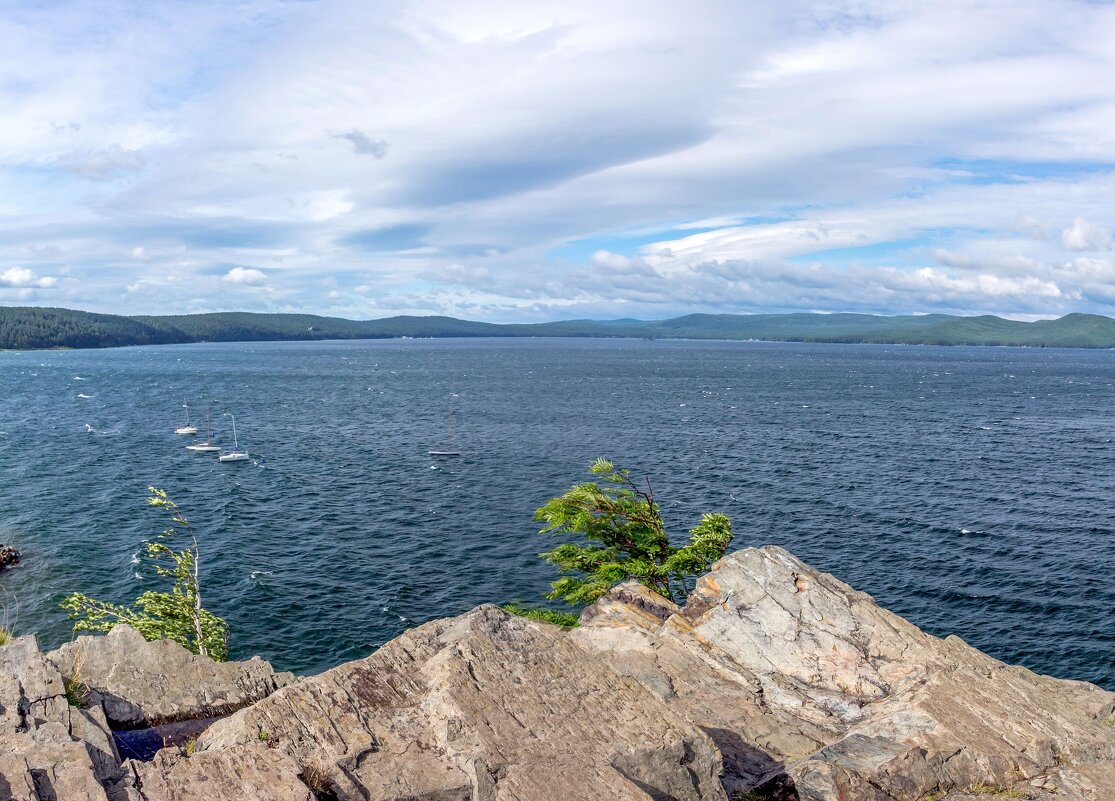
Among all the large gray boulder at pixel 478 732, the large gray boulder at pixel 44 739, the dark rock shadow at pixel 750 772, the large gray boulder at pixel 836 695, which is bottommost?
the dark rock shadow at pixel 750 772

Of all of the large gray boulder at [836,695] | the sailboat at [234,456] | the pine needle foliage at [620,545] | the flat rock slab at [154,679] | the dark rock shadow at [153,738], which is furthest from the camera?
the sailboat at [234,456]

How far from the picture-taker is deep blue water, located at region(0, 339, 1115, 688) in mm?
47781

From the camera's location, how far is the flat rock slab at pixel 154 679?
18656 mm

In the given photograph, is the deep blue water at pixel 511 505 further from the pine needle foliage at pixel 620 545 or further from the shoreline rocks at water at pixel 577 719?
the shoreline rocks at water at pixel 577 719

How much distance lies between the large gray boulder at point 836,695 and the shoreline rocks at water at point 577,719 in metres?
0.06

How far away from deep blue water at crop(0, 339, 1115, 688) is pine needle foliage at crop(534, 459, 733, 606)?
12944mm

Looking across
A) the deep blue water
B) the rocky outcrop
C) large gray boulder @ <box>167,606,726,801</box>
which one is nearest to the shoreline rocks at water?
large gray boulder @ <box>167,606,726,801</box>

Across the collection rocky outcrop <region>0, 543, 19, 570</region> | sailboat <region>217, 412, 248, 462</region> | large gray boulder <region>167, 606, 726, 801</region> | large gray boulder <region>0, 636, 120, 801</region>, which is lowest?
rocky outcrop <region>0, 543, 19, 570</region>

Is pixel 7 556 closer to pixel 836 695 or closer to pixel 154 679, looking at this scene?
pixel 154 679

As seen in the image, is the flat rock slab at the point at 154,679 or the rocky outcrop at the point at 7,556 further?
the rocky outcrop at the point at 7,556

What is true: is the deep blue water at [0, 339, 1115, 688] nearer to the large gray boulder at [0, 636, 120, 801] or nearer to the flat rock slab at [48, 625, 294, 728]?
the flat rock slab at [48, 625, 294, 728]

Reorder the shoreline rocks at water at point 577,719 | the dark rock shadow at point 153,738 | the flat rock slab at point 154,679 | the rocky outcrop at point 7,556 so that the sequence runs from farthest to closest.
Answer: the rocky outcrop at point 7,556 → the flat rock slab at point 154,679 → the dark rock shadow at point 153,738 → the shoreline rocks at water at point 577,719

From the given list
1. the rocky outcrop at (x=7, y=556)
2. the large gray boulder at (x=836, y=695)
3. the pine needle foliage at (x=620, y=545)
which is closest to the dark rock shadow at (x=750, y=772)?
the large gray boulder at (x=836, y=695)

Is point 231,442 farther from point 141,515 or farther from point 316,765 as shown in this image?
point 316,765
